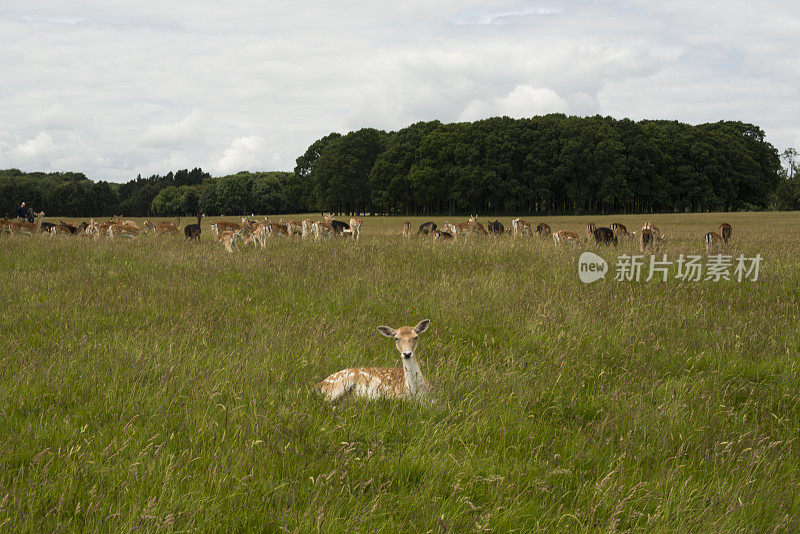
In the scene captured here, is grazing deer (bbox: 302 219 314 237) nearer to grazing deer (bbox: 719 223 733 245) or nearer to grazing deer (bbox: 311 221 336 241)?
grazing deer (bbox: 311 221 336 241)

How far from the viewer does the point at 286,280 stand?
923 cm

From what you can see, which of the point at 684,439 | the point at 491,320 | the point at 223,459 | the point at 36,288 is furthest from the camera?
the point at 36,288

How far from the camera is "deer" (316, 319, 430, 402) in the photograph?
13.9 feet

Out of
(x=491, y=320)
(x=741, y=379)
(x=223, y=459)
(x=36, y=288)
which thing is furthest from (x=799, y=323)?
(x=36, y=288)

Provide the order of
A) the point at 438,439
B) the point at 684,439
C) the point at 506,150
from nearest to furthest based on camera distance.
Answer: the point at 438,439, the point at 684,439, the point at 506,150

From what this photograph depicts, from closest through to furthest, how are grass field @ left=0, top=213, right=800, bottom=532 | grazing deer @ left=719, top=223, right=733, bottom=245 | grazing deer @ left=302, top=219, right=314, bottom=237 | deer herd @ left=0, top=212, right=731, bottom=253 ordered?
1. grass field @ left=0, top=213, right=800, bottom=532
2. deer herd @ left=0, top=212, right=731, bottom=253
3. grazing deer @ left=719, top=223, right=733, bottom=245
4. grazing deer @ left=302, top=219, right=314, bottom=237

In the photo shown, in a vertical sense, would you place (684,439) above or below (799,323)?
below

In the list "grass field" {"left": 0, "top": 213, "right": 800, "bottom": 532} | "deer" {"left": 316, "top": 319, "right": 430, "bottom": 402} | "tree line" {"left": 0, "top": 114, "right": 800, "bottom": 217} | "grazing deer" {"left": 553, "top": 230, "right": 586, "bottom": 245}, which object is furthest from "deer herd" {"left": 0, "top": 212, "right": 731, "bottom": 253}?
"tree line" {"left": 0, "top": 114, "right": 800, "bottom": 217}

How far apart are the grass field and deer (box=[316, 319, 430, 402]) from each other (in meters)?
0.20

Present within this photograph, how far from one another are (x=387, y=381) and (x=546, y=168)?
73934 millimetres

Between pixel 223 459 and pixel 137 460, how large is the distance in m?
0.51

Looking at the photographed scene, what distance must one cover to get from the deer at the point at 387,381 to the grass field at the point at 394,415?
20 centimetres

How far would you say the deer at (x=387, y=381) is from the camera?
4.23m

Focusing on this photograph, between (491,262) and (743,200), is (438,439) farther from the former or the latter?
(743,200)
